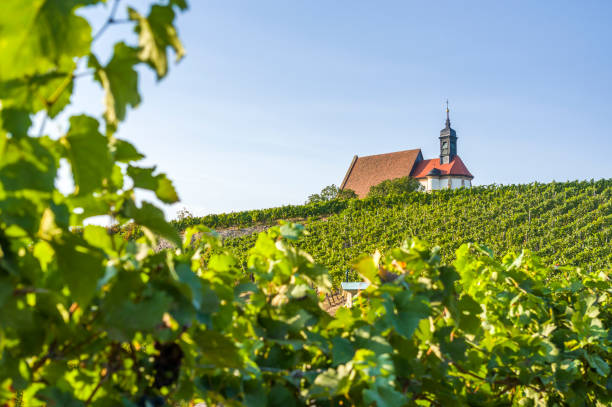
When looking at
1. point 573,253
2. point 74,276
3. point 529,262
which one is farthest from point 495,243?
point 74,276

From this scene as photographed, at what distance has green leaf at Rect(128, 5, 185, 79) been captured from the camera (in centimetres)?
55

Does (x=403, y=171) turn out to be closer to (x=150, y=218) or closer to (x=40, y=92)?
(x=150, y=218)

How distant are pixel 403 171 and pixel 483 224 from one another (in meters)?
24.9

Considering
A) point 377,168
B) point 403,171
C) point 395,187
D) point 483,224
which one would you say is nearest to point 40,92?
point 483,224

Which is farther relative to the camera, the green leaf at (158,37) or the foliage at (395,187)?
the foliage at (395,187)

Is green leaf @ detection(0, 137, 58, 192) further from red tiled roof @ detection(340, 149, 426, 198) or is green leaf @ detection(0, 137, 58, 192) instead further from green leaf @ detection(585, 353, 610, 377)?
red tiled roof @ detection(340, 149, 426, 198)

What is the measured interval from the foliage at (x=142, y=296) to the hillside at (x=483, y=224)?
13280 millimetres

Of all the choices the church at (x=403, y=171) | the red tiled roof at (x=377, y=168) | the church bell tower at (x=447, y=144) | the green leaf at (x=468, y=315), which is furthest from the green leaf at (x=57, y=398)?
the church bell tower at (x=447, y=144)

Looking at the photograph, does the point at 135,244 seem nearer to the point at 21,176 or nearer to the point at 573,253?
the point at 21,176

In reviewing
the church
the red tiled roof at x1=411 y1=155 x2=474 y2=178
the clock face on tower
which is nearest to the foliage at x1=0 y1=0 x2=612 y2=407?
the church

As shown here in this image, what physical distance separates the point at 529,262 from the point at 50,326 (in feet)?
6.61

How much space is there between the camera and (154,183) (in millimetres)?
735

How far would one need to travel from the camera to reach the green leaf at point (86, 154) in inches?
22.7

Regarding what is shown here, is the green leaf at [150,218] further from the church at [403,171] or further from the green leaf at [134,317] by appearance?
the church at [403,171]
